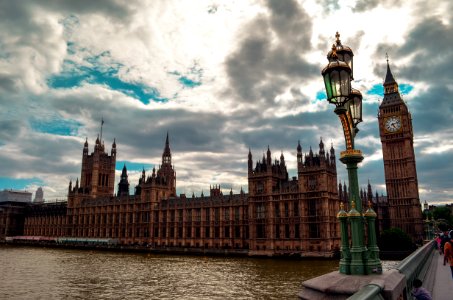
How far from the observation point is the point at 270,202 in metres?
77.4

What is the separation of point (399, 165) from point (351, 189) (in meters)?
96.7

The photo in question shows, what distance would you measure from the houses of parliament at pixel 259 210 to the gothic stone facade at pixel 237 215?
199 mm

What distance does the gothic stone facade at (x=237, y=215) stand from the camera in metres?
71.6

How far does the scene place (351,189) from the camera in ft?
30.6

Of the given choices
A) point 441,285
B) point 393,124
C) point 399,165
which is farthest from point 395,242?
point 441,285

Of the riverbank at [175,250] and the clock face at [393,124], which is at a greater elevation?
the clock face at [393,124]

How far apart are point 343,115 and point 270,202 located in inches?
2713

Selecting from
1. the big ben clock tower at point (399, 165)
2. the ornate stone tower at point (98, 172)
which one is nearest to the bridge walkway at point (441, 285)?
the big ben clock tower at point (399, 165)

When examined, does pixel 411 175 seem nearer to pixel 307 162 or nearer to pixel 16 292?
pixel 307 162

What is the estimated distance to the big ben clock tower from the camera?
91938 millimetres

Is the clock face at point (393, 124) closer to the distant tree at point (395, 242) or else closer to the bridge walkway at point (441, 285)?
the distant tree at point (395, 242)

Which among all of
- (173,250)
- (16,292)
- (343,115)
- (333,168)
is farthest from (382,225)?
(343,115)

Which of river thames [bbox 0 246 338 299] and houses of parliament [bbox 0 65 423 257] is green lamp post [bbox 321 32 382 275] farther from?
houses of parliament [bbox 0 65 423 257]

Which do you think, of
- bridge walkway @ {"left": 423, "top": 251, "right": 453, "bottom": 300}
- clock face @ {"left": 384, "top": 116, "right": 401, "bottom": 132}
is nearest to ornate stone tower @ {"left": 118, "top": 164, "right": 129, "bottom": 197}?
clock face @ {"left": 384, "top": 116, "right": 401, "bottom": 132}
